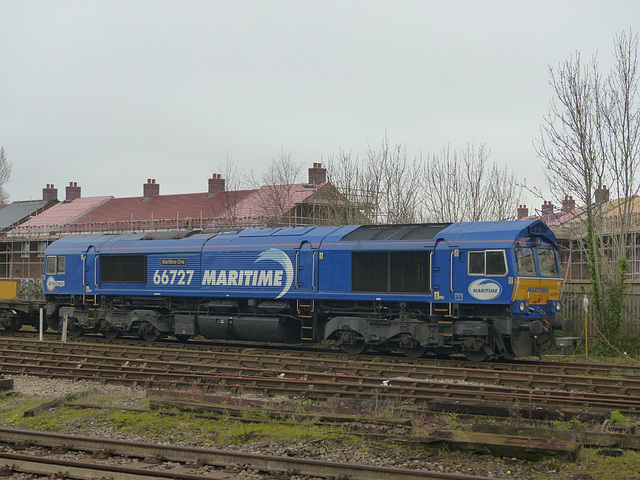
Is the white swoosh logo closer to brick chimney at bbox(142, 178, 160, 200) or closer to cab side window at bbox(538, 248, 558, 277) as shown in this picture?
cab side window at bbox(538, 248, 558, 277)

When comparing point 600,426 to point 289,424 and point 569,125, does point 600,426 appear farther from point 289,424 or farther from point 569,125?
point 569,125

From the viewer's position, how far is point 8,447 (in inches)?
368

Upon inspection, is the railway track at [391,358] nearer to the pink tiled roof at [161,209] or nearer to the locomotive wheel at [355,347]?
the locomotive wheel at [355,347]

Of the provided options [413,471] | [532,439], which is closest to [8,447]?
[413,471]

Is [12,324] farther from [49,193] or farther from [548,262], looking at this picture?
[49,193]

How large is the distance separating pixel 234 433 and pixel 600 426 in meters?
5.14

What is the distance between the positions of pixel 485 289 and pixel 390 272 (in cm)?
247

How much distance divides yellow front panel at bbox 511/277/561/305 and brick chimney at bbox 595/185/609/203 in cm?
583

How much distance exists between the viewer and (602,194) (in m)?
22.4

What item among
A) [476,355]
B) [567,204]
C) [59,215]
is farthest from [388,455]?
[59,215]

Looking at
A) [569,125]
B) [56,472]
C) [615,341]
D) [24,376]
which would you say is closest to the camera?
→ [56,472]

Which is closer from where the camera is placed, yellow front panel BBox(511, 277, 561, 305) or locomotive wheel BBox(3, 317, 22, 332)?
yellow front panel BBox(511, 277, 561, 305)

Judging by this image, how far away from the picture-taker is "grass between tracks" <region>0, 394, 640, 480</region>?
320 inches

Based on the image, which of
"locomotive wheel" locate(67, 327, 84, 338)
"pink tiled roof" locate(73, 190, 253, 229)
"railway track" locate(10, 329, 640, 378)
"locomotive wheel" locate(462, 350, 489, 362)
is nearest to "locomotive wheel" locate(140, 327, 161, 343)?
"railway track" locate(10, 329, 640, 378)
